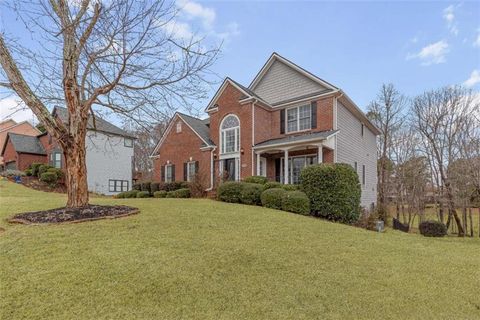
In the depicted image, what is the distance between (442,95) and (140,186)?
77.9ft

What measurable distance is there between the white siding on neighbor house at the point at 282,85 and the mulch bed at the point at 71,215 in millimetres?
12804

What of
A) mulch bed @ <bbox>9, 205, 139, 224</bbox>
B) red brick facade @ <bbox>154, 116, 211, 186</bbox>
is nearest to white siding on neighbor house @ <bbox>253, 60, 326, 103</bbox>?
red brick facade @ <bbox>154, 116, 211, 186</bbox>

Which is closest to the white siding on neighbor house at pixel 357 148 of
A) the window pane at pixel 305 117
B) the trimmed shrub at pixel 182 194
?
the window pane at pixel 305 117

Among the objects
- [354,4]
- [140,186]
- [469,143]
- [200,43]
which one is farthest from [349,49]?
[140,186]

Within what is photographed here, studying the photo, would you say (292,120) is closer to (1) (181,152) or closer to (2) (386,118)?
(1) (181,152)

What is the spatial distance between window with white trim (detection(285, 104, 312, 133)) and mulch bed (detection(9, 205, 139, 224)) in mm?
11518

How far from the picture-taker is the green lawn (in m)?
3.45

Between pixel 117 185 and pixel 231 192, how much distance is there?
20.0 metres

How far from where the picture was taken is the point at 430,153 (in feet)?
70.3

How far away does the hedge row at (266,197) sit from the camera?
11.2m

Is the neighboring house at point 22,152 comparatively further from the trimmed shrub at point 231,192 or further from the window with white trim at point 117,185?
the trimmed shrub at point 231,192

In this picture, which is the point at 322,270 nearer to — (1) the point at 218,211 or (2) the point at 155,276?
(2) the point at 155,276

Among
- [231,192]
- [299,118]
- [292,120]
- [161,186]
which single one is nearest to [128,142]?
[161,186]

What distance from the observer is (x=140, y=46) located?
785 cm
